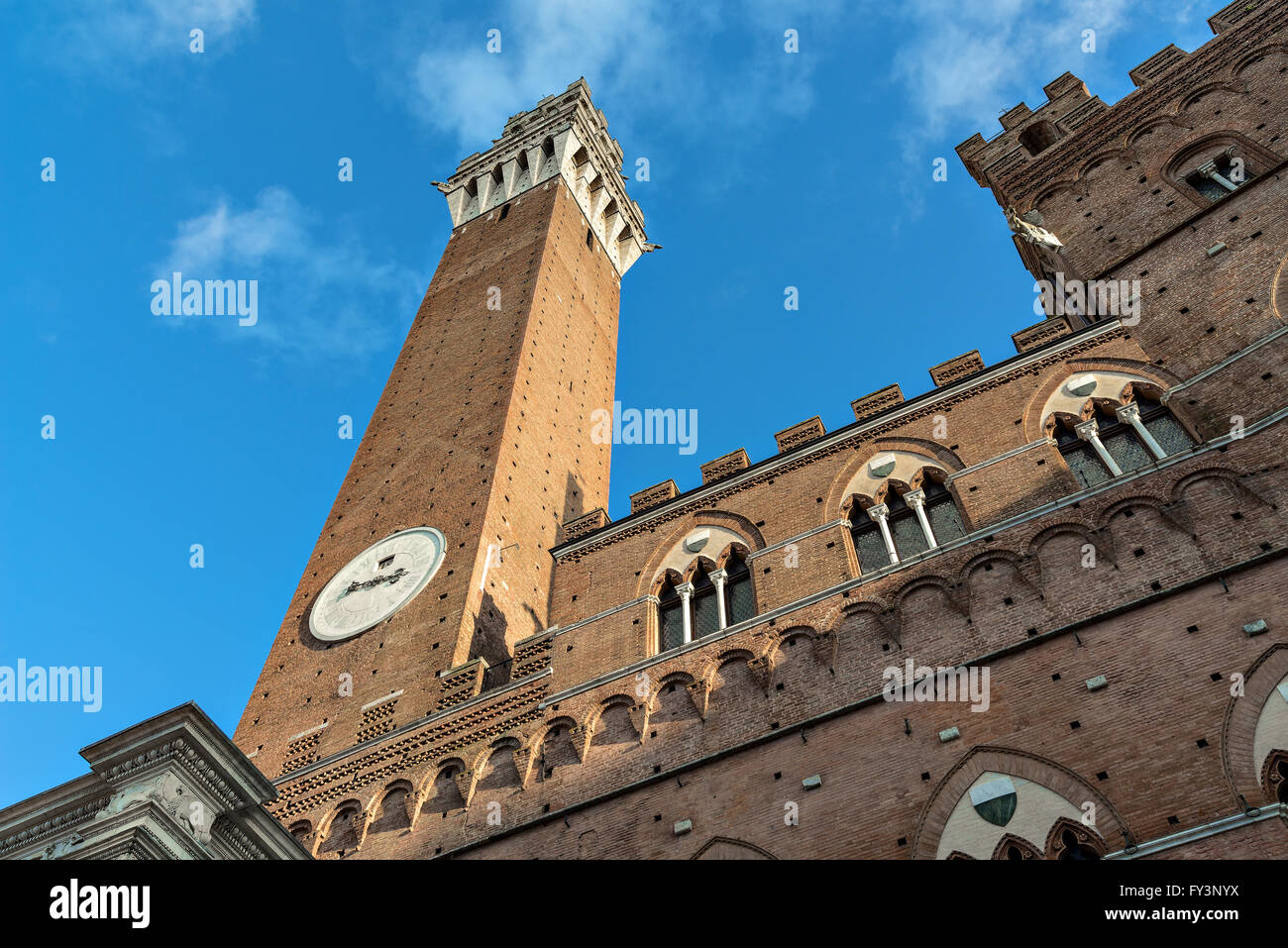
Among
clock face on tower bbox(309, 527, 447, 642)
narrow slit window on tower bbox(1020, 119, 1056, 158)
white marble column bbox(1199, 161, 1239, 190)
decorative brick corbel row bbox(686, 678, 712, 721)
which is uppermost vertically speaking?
narrow slit window on tower bbox(1020, 119, 1056, 158)

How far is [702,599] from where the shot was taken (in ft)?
50.2

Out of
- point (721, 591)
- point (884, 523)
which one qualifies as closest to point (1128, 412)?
point (884, 523)

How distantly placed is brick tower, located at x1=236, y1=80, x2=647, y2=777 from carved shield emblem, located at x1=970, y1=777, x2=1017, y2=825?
25.0 feet

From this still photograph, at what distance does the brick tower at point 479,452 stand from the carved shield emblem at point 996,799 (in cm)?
762

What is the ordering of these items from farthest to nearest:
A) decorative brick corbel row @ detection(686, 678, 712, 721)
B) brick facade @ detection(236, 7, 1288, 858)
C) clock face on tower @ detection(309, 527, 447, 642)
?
clock face on tower @ detection(309, 527, 447, 642)
decorative brick corbel row @ detection(686, 678, 712, 721)
brick facade @ detection(236, 7, 1288, 858)

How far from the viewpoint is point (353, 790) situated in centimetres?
1505

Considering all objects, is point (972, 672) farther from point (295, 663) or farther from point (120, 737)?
point (295, 663)

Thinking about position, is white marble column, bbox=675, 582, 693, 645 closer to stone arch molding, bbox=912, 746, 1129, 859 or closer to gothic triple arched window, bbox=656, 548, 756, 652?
gothic triple arched window, bbox=656, 548, 756, 652

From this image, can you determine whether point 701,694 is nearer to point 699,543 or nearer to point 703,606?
point 703,606

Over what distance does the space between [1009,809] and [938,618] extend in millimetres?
2673

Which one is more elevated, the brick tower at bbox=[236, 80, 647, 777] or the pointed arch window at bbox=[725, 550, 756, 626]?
the brick tower at bbox=[236, 80, 647, 777]

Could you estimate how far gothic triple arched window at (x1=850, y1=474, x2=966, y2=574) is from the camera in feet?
46.3

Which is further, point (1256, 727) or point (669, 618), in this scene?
point (669, 618)

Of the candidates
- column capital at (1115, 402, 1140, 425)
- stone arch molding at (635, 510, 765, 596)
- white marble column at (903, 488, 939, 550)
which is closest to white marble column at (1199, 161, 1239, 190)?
column capital at (1115, 402, 1140, 425)
